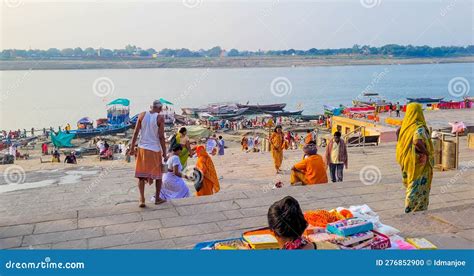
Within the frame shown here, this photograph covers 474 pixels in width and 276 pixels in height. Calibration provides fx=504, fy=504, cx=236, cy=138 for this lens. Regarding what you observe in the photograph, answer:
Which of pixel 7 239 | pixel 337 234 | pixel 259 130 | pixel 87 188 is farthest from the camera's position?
pixel 259 130

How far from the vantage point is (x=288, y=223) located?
2.76 metres

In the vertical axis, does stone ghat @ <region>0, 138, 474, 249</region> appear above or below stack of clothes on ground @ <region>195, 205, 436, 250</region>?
below

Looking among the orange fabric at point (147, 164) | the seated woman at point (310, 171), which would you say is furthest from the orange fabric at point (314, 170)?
A: the orange fabric at point (147, 164)

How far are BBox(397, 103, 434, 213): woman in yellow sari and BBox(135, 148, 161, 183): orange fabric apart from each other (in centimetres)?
252

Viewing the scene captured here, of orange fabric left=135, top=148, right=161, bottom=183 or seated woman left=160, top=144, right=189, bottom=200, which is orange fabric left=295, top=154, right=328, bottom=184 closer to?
seated woman left=160, top=144, right=189, bottom=200

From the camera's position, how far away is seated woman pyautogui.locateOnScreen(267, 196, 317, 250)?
276 cm

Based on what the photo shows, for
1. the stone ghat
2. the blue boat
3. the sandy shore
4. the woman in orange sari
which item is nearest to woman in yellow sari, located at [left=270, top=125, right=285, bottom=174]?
the sandy shore

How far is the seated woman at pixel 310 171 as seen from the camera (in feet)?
21.7

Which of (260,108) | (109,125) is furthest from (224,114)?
(109,125)

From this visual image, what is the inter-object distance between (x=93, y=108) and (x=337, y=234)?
52.1m

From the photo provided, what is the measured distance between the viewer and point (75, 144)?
27.5 meters

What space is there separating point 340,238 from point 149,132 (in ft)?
8.22

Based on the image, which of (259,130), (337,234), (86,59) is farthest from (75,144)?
(86,59)
